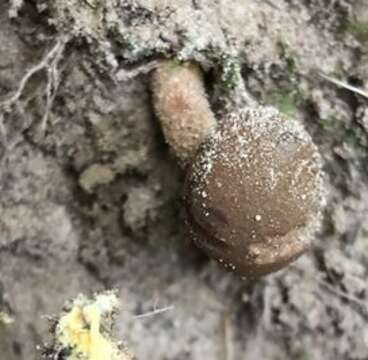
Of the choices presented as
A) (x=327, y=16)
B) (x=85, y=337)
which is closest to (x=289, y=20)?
(x=327, y=16)

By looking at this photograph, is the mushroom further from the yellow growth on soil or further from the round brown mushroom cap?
the yellow growth on soil

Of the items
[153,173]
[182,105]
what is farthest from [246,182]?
[153,173]

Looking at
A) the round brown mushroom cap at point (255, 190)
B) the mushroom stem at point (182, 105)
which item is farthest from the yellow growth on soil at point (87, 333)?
the mushroom stem at point (182, 105)

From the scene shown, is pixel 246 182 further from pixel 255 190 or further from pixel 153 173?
pixel 153 173

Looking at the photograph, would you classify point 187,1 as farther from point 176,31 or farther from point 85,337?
point 85,337

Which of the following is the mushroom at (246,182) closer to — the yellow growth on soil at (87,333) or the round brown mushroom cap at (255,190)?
the round brown mushroom cap at (255,190)

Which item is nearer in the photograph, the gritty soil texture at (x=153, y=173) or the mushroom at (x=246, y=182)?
the mushroom at (x=246, y=182)
